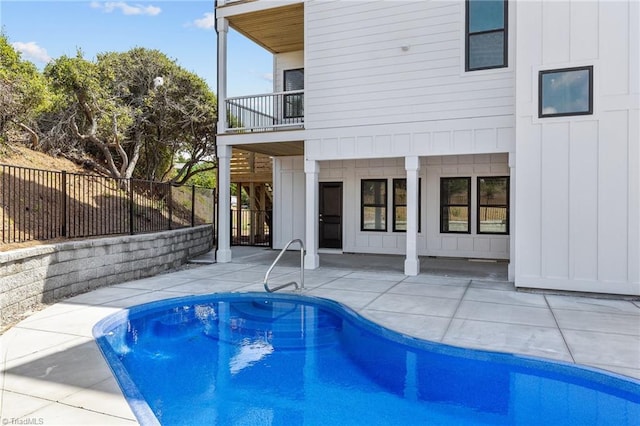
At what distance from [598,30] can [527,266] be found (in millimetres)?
3915

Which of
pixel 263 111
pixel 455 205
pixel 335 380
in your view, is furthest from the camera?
pixel 455 205

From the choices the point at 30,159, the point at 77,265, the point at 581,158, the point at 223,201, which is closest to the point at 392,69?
the point at 581,158

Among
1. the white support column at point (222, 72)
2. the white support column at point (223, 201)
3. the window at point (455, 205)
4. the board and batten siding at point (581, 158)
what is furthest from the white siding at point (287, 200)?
the board and batten siding at point (581, 158)

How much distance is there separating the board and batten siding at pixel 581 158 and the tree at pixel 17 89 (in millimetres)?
8928

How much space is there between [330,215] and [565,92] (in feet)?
23.5

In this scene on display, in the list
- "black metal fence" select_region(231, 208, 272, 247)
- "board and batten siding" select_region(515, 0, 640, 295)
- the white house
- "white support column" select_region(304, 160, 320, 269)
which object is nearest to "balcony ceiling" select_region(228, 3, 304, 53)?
the white house

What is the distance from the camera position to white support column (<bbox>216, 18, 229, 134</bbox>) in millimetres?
10383

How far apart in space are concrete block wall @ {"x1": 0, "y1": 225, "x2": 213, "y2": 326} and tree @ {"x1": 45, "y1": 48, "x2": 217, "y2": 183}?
3.98m

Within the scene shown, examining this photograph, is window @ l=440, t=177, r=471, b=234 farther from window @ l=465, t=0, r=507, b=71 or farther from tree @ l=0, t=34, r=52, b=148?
tree @ l=0, t=34, r=52, b=148

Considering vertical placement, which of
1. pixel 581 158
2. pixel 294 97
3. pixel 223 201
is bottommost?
pixel 223 201

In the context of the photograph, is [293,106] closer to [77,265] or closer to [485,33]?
[485,33]

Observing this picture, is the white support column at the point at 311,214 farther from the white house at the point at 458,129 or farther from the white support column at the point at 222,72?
the white support column at the point at 222,72

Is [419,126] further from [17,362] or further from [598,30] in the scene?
[17,362]

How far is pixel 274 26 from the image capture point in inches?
424
